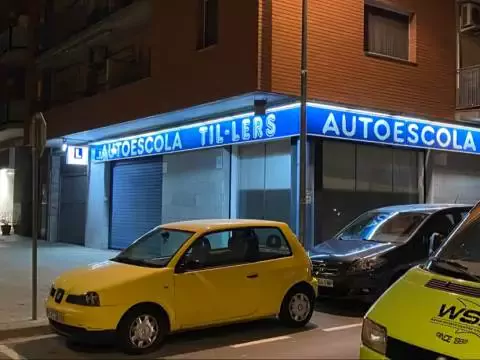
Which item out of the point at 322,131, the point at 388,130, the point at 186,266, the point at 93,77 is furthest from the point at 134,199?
the point at 186,266

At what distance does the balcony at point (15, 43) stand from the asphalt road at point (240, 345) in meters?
23.1

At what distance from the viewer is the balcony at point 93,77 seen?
20.0 metres

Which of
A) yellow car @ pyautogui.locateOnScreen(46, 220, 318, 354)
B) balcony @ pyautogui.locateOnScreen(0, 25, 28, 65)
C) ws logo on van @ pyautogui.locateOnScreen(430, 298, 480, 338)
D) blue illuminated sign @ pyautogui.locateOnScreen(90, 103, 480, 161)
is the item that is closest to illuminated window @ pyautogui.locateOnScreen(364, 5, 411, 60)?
blue illuminated sign @ pyautogui.locateOnScreen(90, 103, 480, 161)

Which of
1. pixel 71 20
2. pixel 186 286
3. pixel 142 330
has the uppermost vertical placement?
pixel 71 20

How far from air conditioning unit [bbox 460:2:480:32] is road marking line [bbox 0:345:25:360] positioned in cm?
1464

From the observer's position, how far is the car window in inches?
309

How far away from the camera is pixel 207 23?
15617 millimetres

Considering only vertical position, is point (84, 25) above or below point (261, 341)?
above

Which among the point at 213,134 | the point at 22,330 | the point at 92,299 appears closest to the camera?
the point at 92,299

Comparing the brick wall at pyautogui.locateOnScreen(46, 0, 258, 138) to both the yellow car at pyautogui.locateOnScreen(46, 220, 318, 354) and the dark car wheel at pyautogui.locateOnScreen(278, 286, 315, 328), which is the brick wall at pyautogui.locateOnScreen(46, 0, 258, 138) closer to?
the yellow car at pyautogui.locateOnScreen(46, 220, 318, 354)

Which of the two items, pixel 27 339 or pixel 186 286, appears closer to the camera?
pixel 186 286

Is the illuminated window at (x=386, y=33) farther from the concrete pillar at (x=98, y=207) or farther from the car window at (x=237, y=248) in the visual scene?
the concrete pillar at (x=98, y=207)

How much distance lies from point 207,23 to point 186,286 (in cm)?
960

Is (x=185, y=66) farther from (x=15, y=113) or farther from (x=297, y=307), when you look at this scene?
(x=15, y=113)
